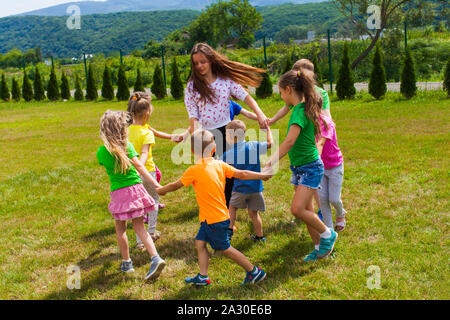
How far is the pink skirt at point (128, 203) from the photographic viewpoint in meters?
3.81

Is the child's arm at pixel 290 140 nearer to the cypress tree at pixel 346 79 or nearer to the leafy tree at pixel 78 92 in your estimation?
the cypress tree at pixel 346 79

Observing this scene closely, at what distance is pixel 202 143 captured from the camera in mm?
3357

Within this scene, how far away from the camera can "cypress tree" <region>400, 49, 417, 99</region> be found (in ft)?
45.9

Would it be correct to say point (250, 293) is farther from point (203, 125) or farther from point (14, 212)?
point (14, 212)

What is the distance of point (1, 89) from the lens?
2780 cm

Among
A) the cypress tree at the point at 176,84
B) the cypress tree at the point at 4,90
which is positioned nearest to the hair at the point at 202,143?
the cypress tree at the point at 176,84

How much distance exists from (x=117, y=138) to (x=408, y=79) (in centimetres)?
1260

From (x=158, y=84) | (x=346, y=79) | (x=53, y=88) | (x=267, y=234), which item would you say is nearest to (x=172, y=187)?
(x=267, y=234)

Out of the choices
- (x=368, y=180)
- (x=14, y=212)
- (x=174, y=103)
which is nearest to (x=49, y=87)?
(x=174, y=103)

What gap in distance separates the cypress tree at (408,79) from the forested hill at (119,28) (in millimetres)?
82291

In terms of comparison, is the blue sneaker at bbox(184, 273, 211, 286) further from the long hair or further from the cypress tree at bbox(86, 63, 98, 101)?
the cypress tree at bbox(86, 63, 98, 101)

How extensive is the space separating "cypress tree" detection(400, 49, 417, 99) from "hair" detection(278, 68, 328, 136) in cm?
1168

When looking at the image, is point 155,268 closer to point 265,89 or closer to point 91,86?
point 265,89

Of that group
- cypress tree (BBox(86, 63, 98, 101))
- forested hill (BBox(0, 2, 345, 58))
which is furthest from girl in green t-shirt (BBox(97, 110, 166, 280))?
forested hill (BBox(0, 2, 345, 58))
